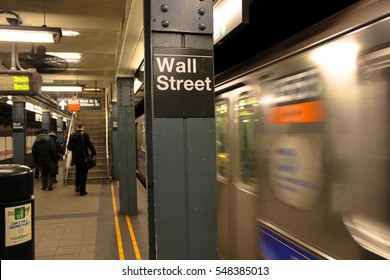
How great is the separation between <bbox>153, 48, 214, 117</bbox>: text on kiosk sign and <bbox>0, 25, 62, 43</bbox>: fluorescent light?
3.22 metres

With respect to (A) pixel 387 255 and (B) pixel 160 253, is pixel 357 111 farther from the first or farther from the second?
(B) pixel 160 253

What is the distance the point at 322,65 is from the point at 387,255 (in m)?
1.03

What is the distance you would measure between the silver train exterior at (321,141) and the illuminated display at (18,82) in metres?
3.91

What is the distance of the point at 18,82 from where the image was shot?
5.47m

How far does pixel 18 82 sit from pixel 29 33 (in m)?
1.47

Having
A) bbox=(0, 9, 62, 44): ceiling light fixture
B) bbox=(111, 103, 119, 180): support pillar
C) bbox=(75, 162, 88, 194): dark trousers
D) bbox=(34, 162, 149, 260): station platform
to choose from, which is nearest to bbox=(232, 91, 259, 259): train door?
bbox=(34, 162, 149, 260): station platform

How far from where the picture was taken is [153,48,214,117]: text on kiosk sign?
67.7 inches

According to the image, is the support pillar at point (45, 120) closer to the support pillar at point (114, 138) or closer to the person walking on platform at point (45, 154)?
the support pillar at point (114, 138)

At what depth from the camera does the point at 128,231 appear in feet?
17.7

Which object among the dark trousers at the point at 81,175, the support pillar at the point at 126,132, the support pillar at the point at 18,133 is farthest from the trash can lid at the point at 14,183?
the support pillar at the point at 18,133

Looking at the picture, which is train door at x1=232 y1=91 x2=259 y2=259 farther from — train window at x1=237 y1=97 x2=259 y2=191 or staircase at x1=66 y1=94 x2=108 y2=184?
staircase at x1=66 y1=94 x2=108 y2=184

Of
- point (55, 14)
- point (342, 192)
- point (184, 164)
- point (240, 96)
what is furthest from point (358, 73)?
point (55, 14)

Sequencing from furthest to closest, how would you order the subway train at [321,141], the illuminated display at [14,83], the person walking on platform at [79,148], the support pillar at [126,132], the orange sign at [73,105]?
the orange sign at [73,105]
the person walking on platform at [79,148]
the support pillar at [126,132]
the illuminated display at [14,83]
the subway train at [321,141]

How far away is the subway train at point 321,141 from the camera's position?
1558mm
